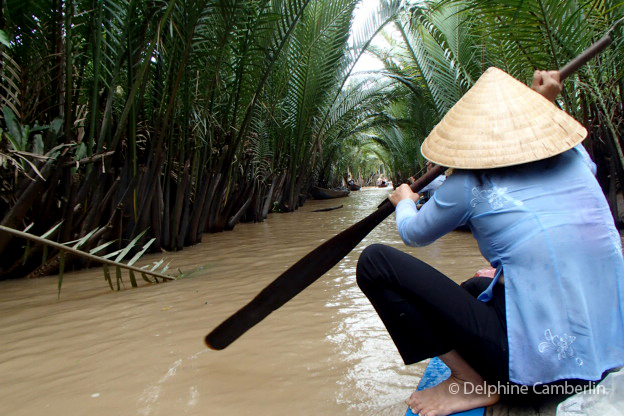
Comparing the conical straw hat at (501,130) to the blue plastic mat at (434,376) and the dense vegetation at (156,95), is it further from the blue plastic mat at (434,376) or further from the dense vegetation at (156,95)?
the dense vegetation at (156,95)

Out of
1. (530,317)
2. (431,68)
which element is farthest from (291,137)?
(530,317)

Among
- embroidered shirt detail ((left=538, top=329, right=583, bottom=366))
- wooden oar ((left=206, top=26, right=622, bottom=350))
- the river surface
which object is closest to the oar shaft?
wooden oar ((left=206, top=26, right=622, bottom=350))

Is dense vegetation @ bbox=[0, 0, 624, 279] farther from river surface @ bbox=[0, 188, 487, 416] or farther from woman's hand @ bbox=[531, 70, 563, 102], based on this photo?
woman's hand @ bbox=[531, 70, 563, 102]

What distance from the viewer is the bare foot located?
1.31 m

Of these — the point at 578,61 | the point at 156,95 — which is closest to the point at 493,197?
the point at 578,61

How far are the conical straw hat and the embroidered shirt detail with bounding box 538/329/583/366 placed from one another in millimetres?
407

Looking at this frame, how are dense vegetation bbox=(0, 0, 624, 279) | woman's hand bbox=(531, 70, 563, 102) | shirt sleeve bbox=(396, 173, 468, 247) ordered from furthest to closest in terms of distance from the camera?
dense vegetation bbox=(0, 0, 624, 279)
woman's hand bbox=(531, 70, 563, 102)
shirt sleeve bbox=(396, 173, 468, 247)

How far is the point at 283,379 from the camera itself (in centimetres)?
166

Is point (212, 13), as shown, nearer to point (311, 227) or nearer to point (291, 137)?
point (311, 227)

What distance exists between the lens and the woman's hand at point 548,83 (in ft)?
4.65

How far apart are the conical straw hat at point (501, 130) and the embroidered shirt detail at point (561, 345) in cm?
41

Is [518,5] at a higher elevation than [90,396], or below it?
higher

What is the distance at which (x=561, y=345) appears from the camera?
3.73 feet

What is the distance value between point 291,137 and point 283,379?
7.15 meters
